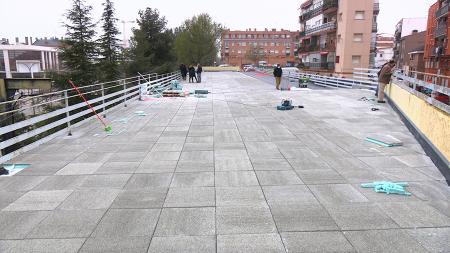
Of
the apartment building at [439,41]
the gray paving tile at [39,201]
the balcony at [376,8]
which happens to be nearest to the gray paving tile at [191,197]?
the gray paving tile at [39,201]

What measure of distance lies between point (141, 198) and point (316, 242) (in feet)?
7.69

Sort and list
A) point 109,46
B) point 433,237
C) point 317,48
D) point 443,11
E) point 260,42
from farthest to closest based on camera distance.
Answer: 1. point 260,42
2. point 317,48
3. point 443,11
4. point 109,46
5. point 433,237

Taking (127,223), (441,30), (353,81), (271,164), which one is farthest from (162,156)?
(441,30)

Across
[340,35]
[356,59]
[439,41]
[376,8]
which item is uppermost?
[376,8]

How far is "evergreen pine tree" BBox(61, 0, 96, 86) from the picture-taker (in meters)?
25.1

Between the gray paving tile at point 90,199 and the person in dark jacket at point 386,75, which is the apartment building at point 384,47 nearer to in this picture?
the person in dark jacket at point 386,75

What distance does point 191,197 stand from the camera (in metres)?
4.70

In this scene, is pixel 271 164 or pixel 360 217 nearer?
pixel 360 217

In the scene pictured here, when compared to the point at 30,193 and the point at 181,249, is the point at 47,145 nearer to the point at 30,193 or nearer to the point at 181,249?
the point at 30,193

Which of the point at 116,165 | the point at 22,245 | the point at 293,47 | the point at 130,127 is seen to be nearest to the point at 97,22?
the point at 130,127

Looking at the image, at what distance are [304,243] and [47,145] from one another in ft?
21.2

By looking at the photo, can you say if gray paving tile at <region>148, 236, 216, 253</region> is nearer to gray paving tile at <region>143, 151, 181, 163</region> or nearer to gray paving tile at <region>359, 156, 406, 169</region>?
gray paving tile at <region>143, 151, 181, 163</region>

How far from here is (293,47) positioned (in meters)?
123

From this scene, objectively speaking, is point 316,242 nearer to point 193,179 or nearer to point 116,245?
point 116,245
